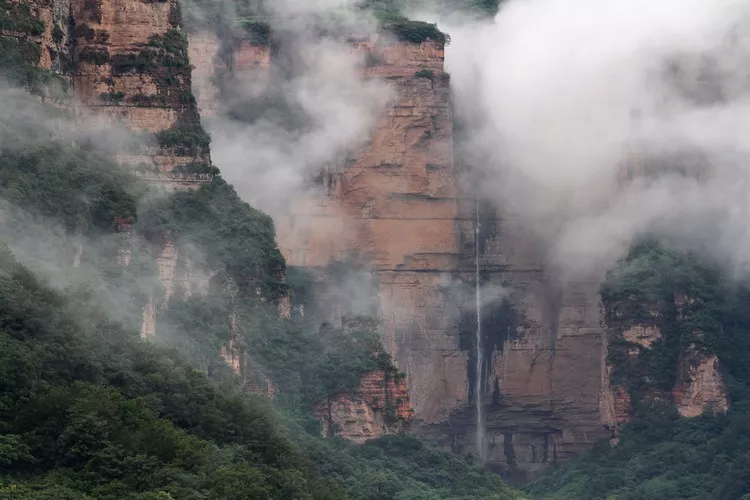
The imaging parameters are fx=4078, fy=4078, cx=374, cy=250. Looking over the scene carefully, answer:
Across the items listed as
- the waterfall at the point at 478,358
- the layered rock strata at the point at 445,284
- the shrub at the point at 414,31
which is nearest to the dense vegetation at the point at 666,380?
the layered rock strata at the point at 445,284

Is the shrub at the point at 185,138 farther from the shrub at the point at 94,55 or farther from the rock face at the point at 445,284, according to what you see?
the rock face at the point at 445,284

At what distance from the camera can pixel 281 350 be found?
353ft

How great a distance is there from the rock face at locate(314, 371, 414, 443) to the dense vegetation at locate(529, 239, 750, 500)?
937cm

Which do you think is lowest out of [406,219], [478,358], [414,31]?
[478,358]

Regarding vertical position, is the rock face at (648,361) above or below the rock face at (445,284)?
below

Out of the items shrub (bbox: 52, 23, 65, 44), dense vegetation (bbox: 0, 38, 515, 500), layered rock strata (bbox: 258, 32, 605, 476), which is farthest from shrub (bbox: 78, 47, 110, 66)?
layered rock strata (bbox: 258, 32, 605, 476)

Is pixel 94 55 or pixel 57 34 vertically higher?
pixel 94 55

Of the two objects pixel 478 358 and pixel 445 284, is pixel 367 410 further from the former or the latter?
pixel 478 358

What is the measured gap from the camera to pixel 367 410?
109 metres

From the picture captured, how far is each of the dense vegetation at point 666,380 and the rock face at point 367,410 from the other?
937cm

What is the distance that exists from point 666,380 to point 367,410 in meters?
16.8

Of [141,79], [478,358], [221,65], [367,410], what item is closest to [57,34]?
[141,79]

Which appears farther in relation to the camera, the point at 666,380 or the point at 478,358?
the point at 478,358

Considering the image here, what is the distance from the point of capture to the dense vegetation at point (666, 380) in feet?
386
